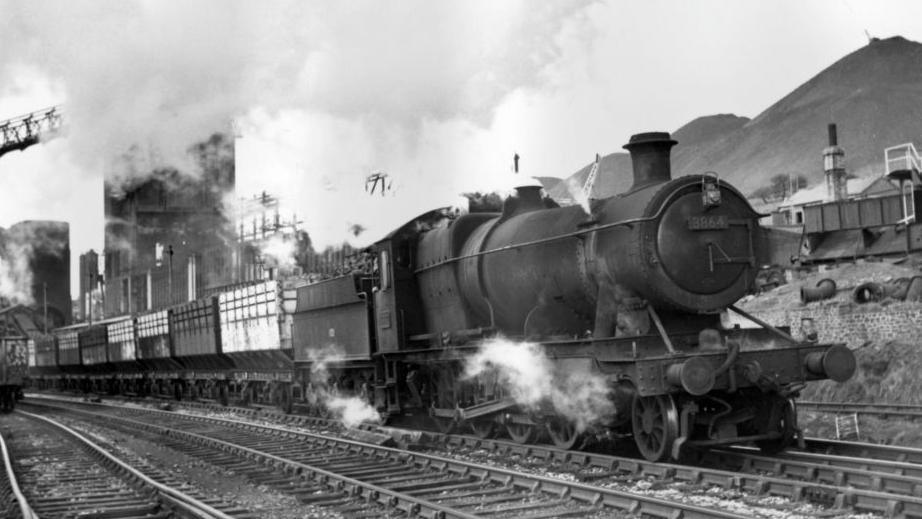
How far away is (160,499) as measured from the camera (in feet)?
32.1

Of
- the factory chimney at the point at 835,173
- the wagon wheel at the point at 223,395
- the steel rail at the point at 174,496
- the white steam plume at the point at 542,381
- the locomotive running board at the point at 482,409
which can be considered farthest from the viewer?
the factory chimney at the point at 835,173

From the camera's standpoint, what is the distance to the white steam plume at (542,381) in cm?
1048

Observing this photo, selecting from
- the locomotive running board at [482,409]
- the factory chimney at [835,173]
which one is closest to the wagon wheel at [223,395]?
the locomotive running board at [482,409]

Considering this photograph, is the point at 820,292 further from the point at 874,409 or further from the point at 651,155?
the point at 651,155

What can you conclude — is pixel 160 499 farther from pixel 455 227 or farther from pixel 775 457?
pixel 775 457

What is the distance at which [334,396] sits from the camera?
1820 cm

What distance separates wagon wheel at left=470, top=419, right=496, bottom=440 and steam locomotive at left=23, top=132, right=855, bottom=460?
0.09 ft

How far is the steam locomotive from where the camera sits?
32.0 ft

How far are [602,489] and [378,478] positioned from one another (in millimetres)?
3172

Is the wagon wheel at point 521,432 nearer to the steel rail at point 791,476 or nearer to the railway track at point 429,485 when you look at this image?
the steel rail at point 791,476

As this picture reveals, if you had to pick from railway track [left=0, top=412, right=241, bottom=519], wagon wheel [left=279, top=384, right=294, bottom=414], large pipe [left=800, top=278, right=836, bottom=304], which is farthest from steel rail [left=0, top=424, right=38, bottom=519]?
large pipe [left=800, top=278, right=836, bottom=304]

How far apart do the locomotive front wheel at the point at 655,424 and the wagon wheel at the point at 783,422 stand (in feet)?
4.25

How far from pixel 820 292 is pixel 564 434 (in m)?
18.3

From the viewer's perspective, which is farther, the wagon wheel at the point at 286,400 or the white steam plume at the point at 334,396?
the wagon wheel at the point at 286,400
